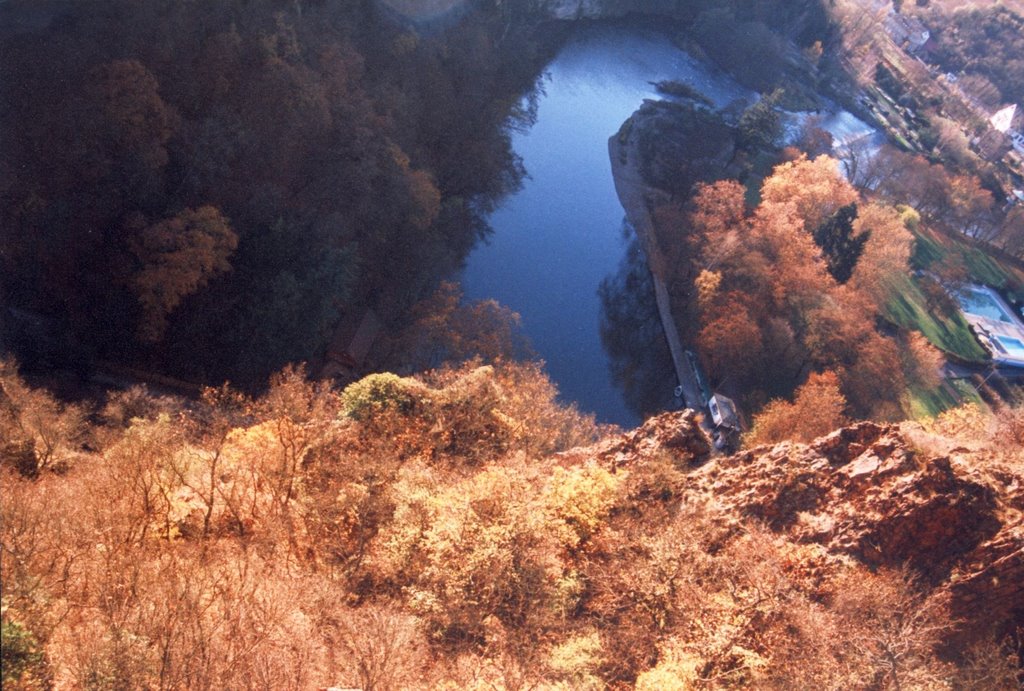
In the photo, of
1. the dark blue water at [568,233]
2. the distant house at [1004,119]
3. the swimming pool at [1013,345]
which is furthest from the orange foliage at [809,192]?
the distant house at [1004,119]

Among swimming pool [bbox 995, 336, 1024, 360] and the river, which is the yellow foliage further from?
swimming pool [bbox 995, 336, 1024, 360]

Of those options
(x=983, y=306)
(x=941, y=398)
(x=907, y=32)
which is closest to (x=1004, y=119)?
(x=907, y=32)

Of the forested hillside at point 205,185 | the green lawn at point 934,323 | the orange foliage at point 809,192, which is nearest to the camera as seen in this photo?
the forested hillside at point 205,185

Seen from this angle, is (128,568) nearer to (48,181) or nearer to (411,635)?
(411,635)

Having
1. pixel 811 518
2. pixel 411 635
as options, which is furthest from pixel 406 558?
pixel 811 518

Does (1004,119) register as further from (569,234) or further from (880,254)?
(569,234)

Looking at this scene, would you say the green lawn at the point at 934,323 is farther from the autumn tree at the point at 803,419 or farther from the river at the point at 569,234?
the river at the point at 569,234
